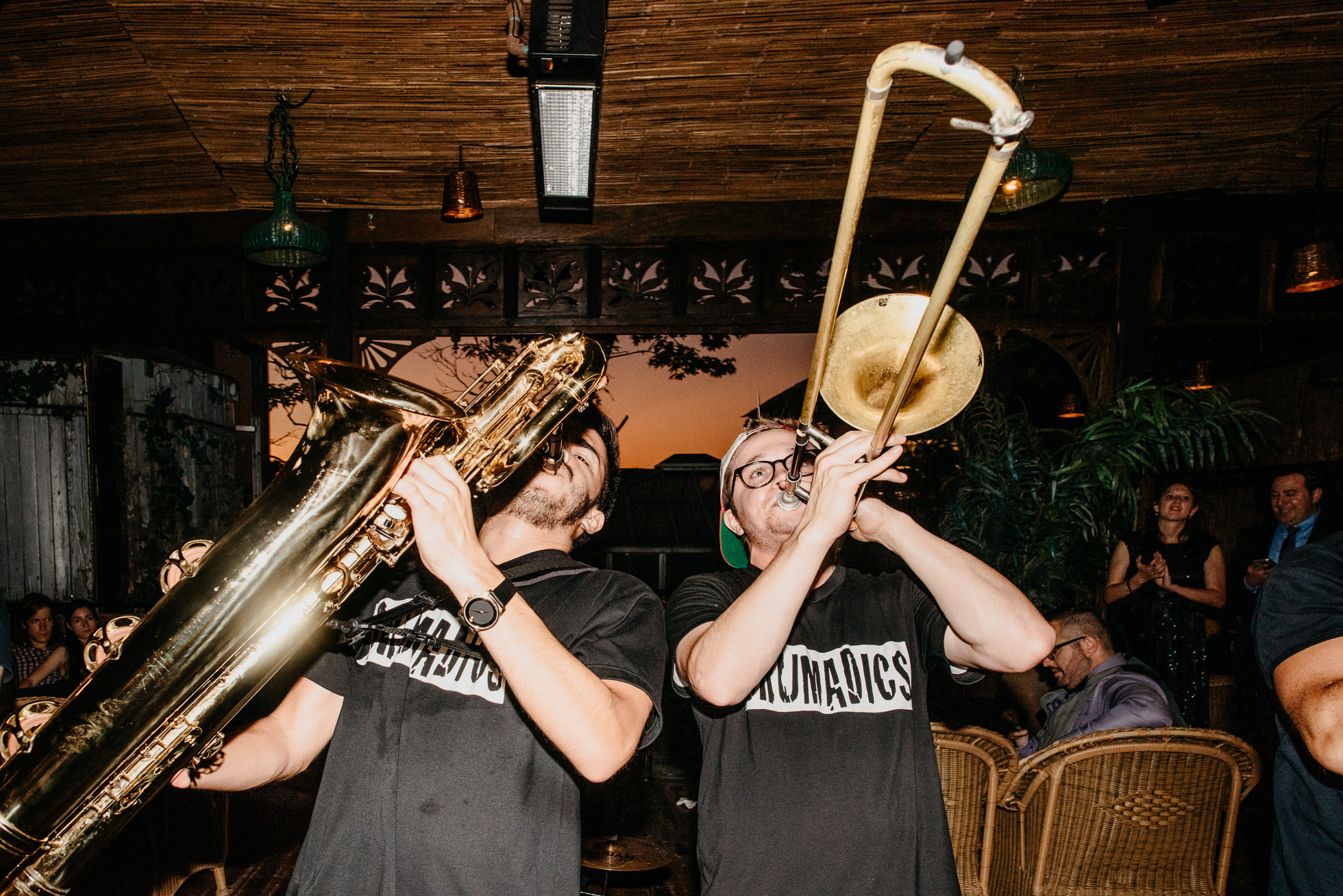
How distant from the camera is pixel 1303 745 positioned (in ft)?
5.57

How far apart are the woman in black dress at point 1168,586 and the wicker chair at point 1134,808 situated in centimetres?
177

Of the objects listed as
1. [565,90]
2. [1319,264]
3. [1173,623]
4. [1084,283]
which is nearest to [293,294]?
[565,90]

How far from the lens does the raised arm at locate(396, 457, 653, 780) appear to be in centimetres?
151

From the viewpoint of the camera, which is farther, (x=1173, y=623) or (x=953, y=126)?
(x=1173, y=623)

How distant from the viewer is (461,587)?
5.04 feet

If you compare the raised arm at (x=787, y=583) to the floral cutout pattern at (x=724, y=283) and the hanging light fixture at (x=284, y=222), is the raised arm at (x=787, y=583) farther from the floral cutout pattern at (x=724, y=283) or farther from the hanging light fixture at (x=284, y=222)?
the floral cutout pattern at (x=724, y=283)

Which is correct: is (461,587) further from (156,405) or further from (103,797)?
(156,405)

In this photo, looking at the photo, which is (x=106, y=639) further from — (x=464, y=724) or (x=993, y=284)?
(x=993, y=284)

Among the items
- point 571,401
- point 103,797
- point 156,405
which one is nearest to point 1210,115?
point 571,401

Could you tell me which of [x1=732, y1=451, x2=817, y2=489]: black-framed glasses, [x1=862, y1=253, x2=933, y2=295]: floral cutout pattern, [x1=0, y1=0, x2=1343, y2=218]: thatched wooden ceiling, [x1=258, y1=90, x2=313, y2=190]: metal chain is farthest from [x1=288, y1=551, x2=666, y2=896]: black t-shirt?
[x1=862, y1=253, x2=933, y2=295]: floral cutout pattern

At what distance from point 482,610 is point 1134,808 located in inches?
118

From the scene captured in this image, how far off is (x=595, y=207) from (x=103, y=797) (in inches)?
219

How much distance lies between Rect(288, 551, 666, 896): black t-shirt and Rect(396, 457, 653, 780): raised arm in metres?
0.14

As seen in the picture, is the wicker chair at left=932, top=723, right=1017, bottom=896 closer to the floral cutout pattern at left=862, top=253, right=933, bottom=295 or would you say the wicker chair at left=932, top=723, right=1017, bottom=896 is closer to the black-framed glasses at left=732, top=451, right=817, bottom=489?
the black-framed glasses at left=732, top=451, right=817, bottom=489
